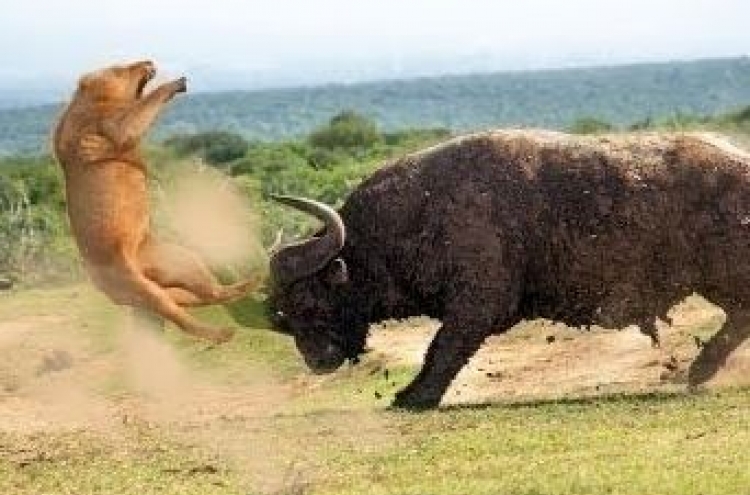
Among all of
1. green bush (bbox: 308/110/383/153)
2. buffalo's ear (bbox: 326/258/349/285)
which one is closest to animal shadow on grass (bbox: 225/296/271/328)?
buffalo's ear (bbox: 326/258/349/285)

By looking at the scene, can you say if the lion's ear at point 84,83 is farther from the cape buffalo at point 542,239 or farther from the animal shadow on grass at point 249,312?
the animal shadow on grass at point 249,312

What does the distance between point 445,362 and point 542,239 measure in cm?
130

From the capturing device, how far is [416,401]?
619 inches

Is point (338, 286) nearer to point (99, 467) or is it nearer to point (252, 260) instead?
point (252, 260)

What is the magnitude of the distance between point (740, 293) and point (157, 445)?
524 cm

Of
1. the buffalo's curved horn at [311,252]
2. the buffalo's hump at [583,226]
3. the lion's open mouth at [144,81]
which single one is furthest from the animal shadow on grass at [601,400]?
the lion's open mouth at [144,81]

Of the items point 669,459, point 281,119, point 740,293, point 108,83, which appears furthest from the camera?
point 281,119

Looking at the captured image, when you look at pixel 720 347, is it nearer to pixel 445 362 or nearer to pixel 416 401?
pixel 445 362

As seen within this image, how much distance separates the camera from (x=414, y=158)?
16.4 metres

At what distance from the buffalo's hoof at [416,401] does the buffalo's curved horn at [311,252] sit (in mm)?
1301

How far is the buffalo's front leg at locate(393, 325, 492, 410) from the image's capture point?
15.7 m

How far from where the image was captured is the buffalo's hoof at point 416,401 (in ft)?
51.4

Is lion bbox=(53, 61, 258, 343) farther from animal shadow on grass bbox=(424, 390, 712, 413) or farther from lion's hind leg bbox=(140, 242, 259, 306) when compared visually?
animal shadow on grass bbox=(424, 390, 712, 413)

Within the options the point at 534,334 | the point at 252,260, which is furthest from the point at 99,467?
the point at 534,334
